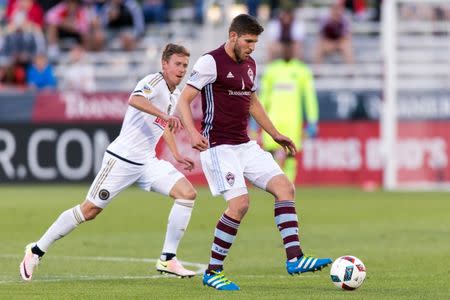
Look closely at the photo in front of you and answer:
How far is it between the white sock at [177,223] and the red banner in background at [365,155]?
13691 mm

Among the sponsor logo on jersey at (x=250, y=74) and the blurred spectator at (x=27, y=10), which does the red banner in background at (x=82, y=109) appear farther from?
the sponsor logo on jersey at (x=250, y=74)

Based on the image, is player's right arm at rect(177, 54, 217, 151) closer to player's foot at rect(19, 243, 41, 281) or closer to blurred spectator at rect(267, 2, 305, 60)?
player's foot at rect(19, 243, 41, 281)

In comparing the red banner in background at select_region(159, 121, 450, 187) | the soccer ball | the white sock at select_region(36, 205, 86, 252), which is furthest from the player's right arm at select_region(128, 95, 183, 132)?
the red banner in background at select_region(159, 121, 450, 187)

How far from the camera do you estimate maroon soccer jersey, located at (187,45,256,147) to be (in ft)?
33.6

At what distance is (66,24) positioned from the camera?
29328 mm

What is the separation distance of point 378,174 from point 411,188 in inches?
28.0

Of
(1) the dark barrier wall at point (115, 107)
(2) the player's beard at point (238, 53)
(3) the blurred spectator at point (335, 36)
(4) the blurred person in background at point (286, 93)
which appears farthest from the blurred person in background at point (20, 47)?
(2) the player's beard at point (238, 53)

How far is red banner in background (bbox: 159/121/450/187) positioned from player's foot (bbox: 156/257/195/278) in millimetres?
13771

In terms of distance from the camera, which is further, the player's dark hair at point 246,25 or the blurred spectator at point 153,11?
the blurred spectator at point 153,11

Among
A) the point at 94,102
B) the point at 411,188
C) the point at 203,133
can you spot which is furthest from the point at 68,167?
the point at 203,133

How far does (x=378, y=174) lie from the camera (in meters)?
25.1

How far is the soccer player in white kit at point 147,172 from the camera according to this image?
11.0 metres

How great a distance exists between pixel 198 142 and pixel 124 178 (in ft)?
4.98

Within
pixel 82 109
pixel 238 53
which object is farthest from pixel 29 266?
pixel 82 109
